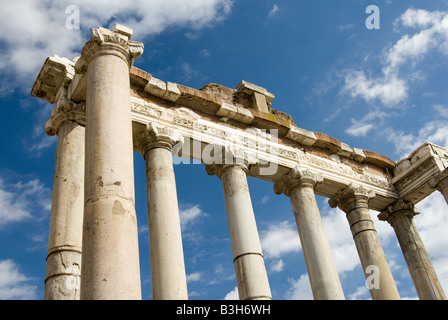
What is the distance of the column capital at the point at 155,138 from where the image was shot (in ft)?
47.9

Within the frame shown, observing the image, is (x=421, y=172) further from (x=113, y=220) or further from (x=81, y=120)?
(x=113, y=220)

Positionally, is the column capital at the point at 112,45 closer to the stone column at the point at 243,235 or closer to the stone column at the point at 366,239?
the stone column at the point at 243,235

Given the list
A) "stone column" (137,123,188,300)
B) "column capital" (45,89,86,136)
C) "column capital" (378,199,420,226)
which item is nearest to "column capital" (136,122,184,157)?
"stone column" (137,123,188,300)

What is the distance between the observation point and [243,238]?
14469mm

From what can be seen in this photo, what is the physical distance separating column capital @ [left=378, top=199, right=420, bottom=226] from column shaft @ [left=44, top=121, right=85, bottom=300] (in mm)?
13456

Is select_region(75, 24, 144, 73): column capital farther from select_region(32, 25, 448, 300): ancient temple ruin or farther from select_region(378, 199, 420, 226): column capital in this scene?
select_region(378, 199, 420, 226): column capital

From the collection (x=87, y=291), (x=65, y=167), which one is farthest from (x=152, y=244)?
(x=87, y=291)

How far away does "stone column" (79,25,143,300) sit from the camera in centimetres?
768

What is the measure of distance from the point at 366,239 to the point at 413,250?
109 inches

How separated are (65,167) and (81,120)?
1.82m

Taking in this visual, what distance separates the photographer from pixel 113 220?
8359mm

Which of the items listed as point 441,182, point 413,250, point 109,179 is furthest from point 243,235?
point 441,182

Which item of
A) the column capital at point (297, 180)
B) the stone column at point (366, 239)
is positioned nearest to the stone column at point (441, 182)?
the stone column at point (366, 239)

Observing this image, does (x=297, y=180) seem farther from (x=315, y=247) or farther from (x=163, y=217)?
(x=163, y=217)
